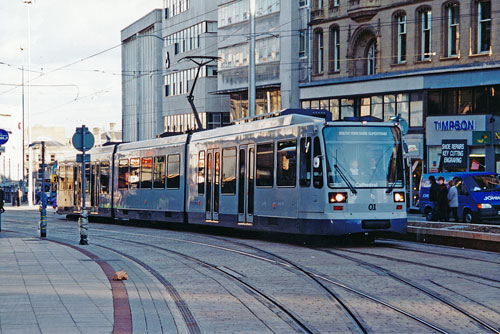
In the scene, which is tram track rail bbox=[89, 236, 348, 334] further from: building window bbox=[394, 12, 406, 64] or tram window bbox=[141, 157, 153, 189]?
building window bbox=[394, 12, 406, 64]

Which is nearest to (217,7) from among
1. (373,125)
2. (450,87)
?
(450,87)

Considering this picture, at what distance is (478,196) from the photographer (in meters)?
29.0

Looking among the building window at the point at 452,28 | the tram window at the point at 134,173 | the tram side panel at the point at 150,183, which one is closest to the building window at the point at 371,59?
the building window at the point at 452,28

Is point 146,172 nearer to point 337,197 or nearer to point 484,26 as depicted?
point 337,197

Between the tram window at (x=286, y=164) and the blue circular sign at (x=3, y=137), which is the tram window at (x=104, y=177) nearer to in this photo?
the blue circular sign at (x=3, y=137)

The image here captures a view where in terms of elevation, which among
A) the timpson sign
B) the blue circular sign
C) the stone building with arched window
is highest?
the stone building with arched window

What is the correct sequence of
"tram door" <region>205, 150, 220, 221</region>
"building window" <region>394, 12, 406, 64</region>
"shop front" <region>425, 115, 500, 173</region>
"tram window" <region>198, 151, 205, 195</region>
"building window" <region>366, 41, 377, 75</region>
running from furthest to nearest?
"building window" <region>366, 41, 377, 75</region> < "building window" <region>394, 12, 406, 64</region> < "shop front" <region>425, 115, 500, 173</region> < "tram window" <region>198, 151, 205, 195</region> < "tram door" <region>205, 150, 220, 221</region>

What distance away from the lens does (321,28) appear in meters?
50.3

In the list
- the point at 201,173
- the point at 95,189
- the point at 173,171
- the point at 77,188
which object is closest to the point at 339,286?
the point at 201,173

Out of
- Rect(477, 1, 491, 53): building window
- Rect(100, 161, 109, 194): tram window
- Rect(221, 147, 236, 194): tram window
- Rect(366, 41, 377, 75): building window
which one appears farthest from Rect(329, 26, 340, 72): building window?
Rect(221, 147, 236, 194): tram window

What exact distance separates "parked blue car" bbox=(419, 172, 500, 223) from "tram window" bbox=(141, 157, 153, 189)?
10497mm

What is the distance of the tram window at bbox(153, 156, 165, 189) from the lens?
28.4m

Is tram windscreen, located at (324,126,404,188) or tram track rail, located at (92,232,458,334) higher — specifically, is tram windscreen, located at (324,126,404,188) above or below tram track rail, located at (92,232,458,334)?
above

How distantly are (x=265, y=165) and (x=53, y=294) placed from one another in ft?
35.6
